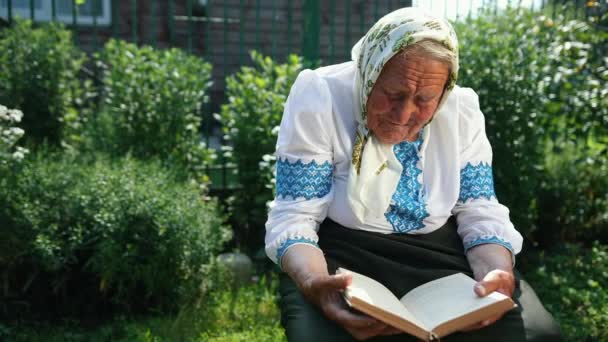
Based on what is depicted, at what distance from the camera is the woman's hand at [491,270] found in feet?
6.51

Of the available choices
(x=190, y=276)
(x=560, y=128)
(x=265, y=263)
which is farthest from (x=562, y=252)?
(x=190, y=276)

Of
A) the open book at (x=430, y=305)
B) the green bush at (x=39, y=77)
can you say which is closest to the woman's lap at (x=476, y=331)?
the open book at (x=430, y=305)

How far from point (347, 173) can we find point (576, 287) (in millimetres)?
2316

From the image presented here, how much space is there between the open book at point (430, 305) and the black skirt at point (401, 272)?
10cm

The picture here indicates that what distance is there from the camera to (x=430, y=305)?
199 cm

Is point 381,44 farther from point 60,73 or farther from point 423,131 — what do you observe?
point 60,73

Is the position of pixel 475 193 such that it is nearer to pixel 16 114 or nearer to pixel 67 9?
pixel 16 114

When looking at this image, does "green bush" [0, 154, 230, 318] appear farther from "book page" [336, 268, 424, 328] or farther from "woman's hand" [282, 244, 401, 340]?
"book page" [336, 268, 424, 328]

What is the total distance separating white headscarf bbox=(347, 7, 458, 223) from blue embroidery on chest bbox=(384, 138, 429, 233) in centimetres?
3

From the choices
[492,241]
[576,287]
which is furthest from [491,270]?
[576,287]

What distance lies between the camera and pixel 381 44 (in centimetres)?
214

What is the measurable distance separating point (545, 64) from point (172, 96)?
2.36m

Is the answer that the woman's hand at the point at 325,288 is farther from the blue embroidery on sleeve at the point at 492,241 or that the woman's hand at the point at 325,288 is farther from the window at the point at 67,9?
the window at the point at 67,9

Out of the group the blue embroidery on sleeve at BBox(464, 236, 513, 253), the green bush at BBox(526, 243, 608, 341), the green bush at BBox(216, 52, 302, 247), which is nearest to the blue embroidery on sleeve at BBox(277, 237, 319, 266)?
the blue embroidery on sleeve at BBox(464, 236, 513, 253)
